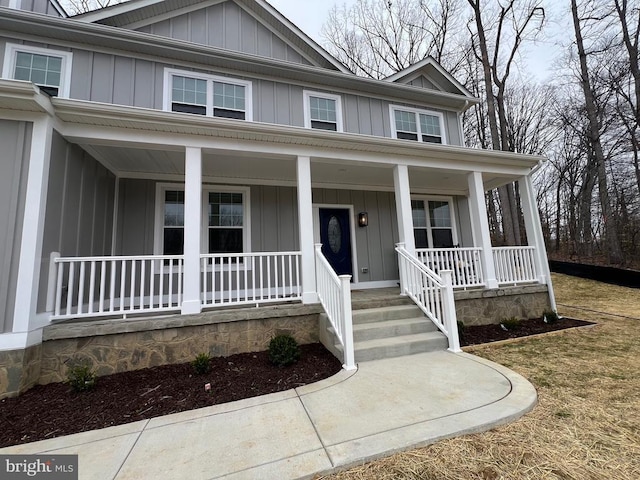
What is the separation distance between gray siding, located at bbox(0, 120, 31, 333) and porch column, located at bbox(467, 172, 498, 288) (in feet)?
23.5

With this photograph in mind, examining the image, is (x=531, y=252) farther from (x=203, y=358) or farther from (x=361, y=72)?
(x=361, y=72)

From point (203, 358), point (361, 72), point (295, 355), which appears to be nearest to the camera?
point (203, 358)

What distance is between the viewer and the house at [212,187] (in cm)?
355

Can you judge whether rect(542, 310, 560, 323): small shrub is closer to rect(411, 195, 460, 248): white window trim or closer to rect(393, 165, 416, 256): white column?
rect(411, 195, 460, 248): white window trim

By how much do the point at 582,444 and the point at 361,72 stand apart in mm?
15620

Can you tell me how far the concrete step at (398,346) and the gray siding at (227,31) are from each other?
22.4 ft

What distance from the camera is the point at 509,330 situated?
517 cm

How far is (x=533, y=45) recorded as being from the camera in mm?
13016

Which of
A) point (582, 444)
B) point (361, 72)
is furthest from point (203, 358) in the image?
point (361, 72)

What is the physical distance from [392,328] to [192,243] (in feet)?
10.4

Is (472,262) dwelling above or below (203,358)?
above

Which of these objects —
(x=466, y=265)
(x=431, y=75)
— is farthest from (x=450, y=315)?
(x=431, y=75)

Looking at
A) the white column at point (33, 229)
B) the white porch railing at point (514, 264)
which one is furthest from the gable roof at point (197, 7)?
the white porch railing at point (514, 264)

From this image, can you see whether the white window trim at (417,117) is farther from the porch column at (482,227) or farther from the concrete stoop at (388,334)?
the concrete stoop at (388,334)
